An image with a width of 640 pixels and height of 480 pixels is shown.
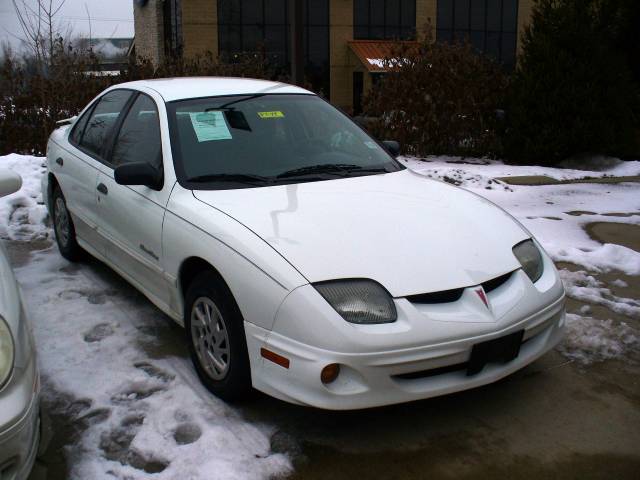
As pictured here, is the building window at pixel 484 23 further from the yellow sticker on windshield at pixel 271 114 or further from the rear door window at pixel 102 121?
the yellow sticker on windshield at pixel 271 114

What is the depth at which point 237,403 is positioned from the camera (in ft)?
10.9

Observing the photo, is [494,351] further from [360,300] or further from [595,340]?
[595,340]

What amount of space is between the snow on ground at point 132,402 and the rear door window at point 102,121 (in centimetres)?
107

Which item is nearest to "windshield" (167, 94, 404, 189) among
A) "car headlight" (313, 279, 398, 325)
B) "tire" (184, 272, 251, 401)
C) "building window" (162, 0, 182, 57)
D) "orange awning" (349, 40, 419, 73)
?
"tire" (184, 272, 251, 401)

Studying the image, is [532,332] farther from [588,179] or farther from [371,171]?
[588,179]

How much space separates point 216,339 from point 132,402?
0.52 m

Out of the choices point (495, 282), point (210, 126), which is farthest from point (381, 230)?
point (210, 126)

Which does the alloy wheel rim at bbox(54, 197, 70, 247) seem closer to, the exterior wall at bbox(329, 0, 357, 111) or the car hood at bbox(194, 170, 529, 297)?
the car hood at bbox(194, 170, 529, 297)

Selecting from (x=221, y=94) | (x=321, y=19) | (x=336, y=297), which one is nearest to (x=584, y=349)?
(x=336, y=297)

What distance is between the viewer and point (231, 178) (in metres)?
3.79

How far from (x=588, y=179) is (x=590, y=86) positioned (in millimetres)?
1855

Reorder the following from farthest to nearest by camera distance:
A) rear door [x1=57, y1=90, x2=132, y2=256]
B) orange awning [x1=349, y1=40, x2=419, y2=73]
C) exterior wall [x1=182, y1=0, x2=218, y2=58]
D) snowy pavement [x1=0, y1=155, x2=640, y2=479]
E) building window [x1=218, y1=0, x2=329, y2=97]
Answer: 1. building window [x1=218, y1=0, x2=329, y2=97]
2. orange awning [x1=349, y1=40, x2=419, y2=73]
3. exterior wall [x1=182, y1=0, x2=218, y2=58]
4. rear door [x1=57, y1=90, x2=132, y2=256]
5. snowy pavement [x1=0, y1=155, x2=640, y2=479]

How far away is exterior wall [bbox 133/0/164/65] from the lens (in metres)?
31.1

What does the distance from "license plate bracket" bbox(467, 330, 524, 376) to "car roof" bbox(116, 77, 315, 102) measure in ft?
7.82
